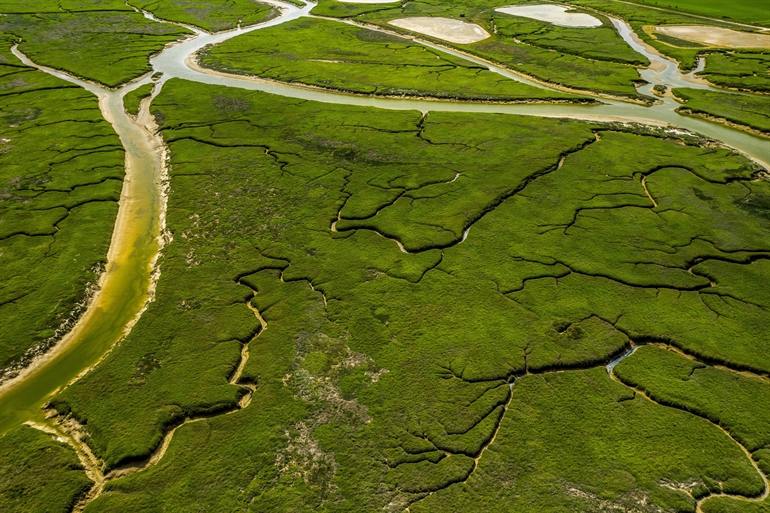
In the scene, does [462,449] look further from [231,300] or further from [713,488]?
[231,300]

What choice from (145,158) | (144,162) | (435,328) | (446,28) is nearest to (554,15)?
(446,28)

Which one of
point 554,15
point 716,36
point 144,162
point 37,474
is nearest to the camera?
point 37,474

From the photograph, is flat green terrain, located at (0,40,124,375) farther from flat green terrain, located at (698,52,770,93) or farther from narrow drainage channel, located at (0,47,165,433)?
flat green terrain, located at (698,52,770,93)

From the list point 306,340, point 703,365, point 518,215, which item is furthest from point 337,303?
point 703,365

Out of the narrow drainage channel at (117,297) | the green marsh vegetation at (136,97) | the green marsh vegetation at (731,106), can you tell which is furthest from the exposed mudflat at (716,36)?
the narrow drainage channel at (117,297)

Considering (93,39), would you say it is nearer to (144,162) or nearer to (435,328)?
(144,162)
